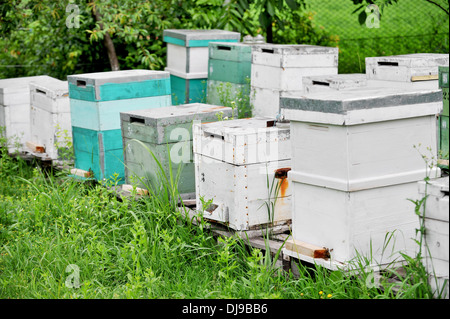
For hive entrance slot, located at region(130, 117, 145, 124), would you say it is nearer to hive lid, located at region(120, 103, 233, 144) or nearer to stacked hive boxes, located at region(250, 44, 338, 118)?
hive lid, located at region(120, 103, 233, 144)

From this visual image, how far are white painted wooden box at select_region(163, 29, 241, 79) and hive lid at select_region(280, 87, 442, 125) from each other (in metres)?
3.36

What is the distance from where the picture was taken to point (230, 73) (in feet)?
20.6

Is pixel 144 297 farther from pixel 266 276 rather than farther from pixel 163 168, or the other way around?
pixel 163 168

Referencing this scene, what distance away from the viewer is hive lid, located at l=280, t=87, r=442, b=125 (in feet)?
10.4

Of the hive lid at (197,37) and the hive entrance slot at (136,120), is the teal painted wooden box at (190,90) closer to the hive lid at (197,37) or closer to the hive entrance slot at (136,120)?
the hive lid at (197,37)

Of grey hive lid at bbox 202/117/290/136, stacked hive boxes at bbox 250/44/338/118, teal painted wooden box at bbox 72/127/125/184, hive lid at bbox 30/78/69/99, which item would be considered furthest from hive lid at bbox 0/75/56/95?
grey hive lid at bbox 202/117/290/136

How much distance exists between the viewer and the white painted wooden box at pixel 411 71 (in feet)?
15.6

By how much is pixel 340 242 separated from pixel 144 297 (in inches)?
41.1

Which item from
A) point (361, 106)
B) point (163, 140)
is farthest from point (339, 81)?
point (361, 106)

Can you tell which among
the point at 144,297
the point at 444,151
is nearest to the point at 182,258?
the point at 144,297

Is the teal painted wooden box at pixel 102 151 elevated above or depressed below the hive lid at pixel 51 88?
below

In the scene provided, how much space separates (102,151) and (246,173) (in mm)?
1763

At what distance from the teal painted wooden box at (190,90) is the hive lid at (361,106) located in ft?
11.0

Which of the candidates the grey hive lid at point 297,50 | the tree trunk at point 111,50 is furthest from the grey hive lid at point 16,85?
the grey hive lid at point 297,50
